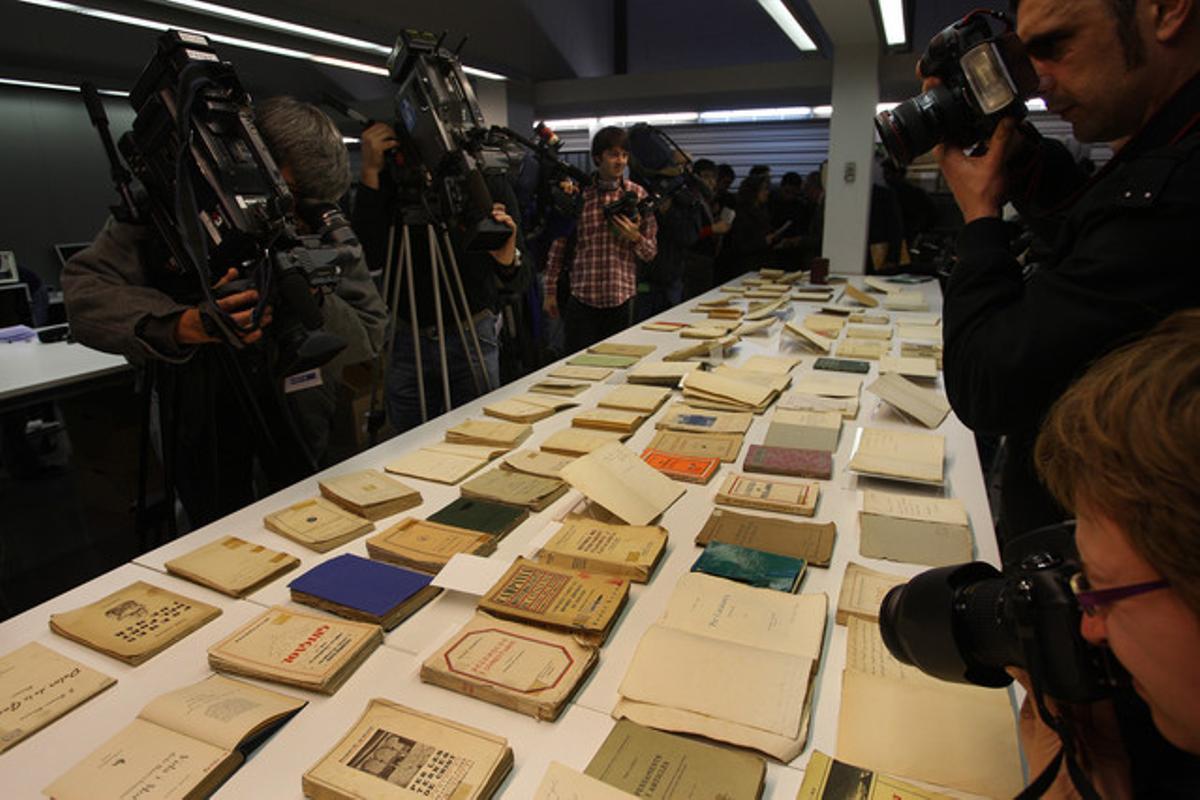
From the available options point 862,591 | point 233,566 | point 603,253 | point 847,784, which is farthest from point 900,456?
point 603,253

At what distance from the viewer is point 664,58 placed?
7.72 metres

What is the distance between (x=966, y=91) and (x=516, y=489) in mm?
1083

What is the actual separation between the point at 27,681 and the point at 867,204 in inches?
225

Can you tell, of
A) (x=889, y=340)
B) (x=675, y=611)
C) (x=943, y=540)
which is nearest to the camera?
(x=675, y=611)

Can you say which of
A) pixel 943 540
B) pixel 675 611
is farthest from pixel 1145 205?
pixel 675 611

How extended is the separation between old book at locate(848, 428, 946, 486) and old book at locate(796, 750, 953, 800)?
2.72 ft

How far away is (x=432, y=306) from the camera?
2379 mm

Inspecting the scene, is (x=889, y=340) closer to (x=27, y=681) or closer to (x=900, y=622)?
(x=900, y=622)

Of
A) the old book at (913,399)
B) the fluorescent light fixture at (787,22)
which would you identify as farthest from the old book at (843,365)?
the fluorescent light fixture at (787,22)

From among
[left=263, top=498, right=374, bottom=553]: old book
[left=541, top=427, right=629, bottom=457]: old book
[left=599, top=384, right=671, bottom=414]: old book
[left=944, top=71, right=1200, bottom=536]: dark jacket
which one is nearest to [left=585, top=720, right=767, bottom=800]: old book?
[left=944, top=71, right=1200, bottom=536]: dark jacket

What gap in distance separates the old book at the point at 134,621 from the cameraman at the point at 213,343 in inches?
19.1

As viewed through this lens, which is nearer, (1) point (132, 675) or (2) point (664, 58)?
(1) point (132, 675)

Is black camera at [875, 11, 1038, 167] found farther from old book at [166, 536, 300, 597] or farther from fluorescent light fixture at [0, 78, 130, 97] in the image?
fluorescent light fixture at [0, 78, 130, 97]

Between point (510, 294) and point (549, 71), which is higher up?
point (549, 71)
